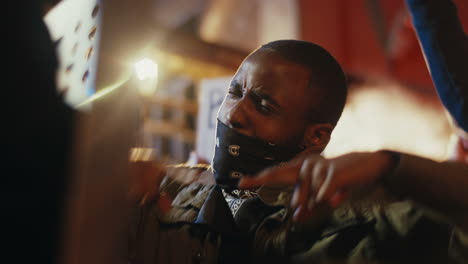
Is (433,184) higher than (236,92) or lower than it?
lower

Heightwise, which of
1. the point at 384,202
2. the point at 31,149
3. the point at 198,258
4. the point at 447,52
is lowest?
the point at 198,258

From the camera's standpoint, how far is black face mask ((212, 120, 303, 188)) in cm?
100

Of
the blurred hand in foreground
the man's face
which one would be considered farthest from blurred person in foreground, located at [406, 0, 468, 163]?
the blurred hand in foreground

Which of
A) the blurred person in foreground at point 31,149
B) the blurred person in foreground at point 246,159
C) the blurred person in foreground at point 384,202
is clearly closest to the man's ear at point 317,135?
the blurred person in foreground at point 246,159

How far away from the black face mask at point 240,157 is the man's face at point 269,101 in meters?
0.02

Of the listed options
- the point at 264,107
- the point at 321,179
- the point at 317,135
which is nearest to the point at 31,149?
the point at 321,179

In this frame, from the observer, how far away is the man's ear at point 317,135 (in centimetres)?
110

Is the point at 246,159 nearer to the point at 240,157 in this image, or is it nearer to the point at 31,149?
the point at 240,157

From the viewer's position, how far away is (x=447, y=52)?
1.18m

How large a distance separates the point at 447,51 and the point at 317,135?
413mm

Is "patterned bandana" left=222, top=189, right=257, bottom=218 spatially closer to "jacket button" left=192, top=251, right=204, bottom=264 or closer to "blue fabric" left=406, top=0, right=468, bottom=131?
"jacket button" left=192, top=251, right=204, bottom=264

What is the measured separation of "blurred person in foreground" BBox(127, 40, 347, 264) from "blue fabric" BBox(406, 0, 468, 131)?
27 cm

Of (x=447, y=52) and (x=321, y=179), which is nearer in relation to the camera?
(x=321, y=179)

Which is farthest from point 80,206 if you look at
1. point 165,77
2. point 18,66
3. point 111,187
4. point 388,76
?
point 388,76
